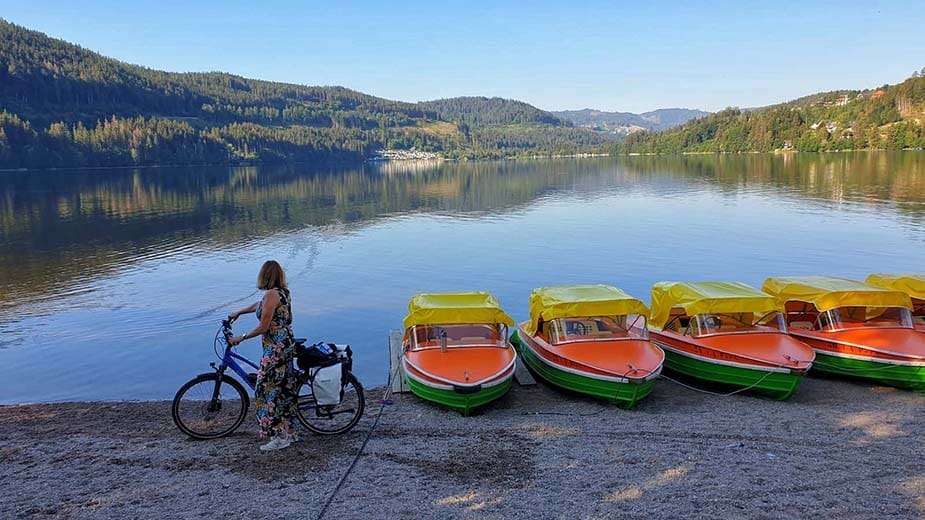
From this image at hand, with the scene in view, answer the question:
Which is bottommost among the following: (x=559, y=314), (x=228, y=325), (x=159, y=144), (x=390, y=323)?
(x=390, y=323)

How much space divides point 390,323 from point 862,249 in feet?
102

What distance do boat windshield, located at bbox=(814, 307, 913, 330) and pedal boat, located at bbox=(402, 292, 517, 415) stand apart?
26.4 ft

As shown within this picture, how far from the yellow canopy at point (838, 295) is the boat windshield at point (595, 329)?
12.0 feet

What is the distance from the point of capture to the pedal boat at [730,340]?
13898mm

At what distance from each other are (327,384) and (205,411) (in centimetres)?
239

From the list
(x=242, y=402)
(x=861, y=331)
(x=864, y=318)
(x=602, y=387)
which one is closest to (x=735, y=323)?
(x=861, y=331)

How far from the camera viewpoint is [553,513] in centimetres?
820

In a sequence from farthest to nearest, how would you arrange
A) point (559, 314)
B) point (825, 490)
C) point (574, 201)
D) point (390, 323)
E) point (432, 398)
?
point (574, 201), point (390, 323), point (559, 314), point (432, 398), point (825, 490)

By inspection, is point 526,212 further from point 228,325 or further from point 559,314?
point 228,325

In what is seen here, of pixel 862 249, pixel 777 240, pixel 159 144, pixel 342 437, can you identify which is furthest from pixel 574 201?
pixel 159 144

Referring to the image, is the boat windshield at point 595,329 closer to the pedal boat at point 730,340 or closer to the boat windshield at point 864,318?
the pedal boat at point 730,340

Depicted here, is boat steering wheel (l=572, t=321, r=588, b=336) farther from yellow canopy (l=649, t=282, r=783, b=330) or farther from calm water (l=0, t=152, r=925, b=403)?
calm water (l=0, t=152, r=925, b=403)

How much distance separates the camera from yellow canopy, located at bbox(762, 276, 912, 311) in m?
15.5

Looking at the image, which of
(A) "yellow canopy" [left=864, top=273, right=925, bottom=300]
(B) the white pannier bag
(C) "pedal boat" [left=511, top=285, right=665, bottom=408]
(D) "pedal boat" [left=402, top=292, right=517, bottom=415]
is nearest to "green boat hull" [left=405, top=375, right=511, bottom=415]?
(D) "pedal boat" [left=402, top=292, right=517, bottom=415]
